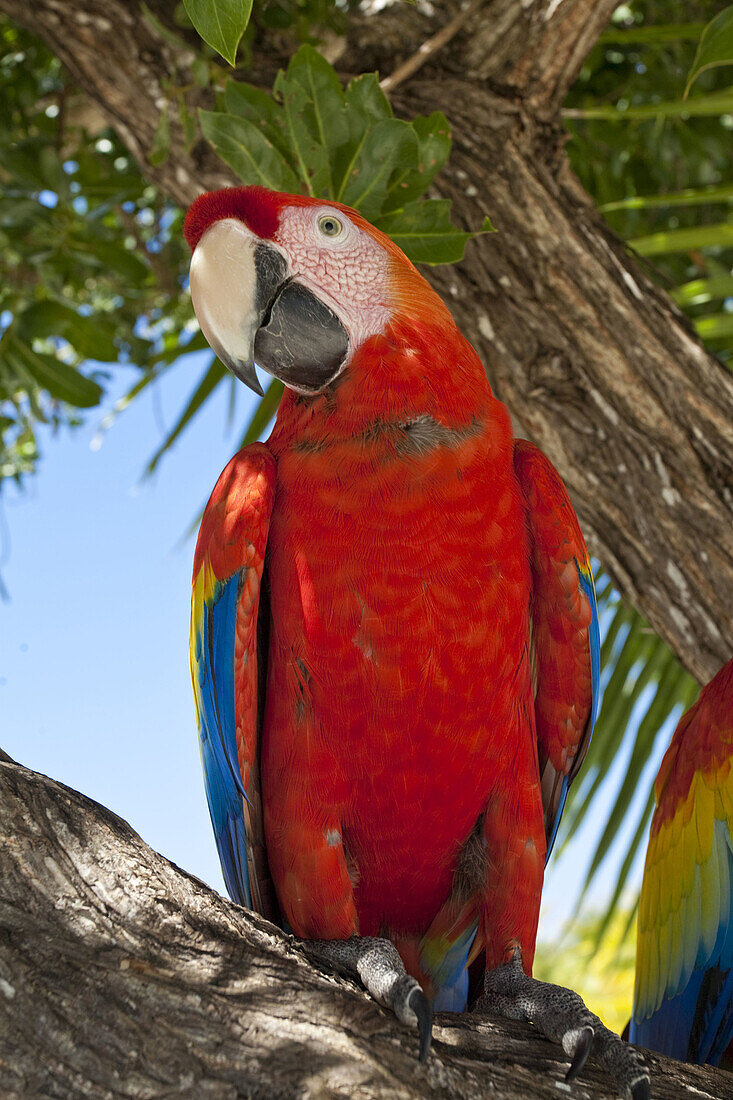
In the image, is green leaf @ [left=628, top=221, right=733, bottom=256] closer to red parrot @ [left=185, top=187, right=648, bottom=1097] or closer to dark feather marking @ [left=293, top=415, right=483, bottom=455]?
red parrot @ [left=185, top=187, right=648, bottom=1097]

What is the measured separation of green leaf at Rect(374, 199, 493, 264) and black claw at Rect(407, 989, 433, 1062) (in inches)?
58.1

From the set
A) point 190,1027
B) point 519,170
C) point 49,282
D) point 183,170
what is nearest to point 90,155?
point 49,282

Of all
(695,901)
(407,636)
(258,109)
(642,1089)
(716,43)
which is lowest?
(642,1089)

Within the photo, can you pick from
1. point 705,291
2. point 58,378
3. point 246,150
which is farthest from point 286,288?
point 705,291

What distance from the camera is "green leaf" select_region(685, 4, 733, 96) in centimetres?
182

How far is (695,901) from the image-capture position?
189 cm

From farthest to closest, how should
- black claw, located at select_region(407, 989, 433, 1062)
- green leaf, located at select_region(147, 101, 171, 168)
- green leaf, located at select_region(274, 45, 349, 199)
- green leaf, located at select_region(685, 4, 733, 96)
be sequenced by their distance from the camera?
green leaf, located at select_region(147, 101, 171, 168) < green leaf, located at select_region(274, 45, 349, 199) < green leaf, located at select_region(685, 4, 733, 96) < black claw, located at select_region(407, 989, 433, 1062)

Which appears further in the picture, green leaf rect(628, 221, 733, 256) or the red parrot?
green leaf rect(628, 221, 733, 256)

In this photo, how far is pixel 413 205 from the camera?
1976 millimetres

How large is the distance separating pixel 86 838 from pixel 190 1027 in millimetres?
268

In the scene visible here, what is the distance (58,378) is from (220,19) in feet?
6.80

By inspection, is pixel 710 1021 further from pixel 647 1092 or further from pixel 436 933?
pixel 647 1092

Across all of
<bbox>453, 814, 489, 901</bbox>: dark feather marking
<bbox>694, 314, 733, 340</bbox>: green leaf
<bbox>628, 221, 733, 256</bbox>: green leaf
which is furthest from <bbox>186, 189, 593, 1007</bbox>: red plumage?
<bbox>694, 314, 733, 340</bbox>: green leaf

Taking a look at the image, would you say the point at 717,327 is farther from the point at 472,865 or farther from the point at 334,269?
the point at 472,865
